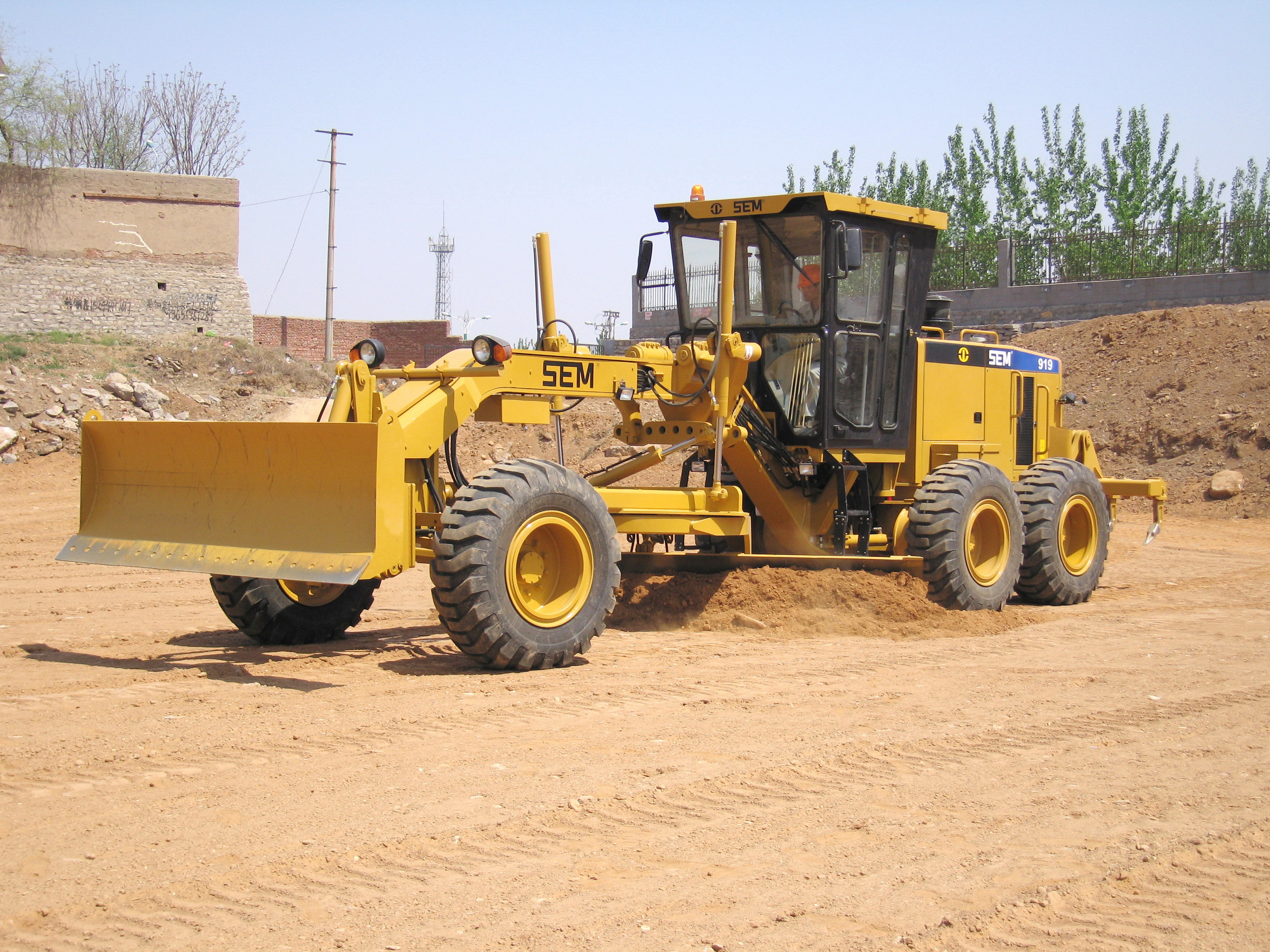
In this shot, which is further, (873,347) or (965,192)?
(965,192)

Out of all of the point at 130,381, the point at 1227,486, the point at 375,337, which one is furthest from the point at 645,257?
the point at 375,337

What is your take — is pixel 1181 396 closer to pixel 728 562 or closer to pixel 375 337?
pixel 728 562

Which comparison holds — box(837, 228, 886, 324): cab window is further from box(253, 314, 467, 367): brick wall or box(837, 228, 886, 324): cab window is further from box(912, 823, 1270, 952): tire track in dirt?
box(253, 314, 467, 367): brick wall

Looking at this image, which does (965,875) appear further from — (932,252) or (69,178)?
(69,178)

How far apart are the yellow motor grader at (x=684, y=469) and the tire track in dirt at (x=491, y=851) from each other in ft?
7.27

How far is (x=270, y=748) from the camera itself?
16.7 feet

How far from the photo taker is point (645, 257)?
950 centimetres

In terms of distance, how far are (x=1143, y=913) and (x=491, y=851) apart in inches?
79.2

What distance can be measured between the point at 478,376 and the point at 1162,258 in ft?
72.4

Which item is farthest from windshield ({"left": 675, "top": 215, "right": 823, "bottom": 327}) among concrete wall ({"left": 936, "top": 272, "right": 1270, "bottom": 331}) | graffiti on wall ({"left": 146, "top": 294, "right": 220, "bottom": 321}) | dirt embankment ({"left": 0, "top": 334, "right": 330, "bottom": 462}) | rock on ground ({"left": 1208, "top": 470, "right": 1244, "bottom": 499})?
graffiti on wall ({"left": 146, "top": 294, "right": 220, "bottom": 321})

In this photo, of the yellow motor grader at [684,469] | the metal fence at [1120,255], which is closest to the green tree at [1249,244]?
the metal fence at [1120,255]

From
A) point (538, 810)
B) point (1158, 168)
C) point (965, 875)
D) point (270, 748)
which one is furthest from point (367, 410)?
point (1158, 168)

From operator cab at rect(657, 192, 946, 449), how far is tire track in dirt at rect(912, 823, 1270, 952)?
558 centimetres

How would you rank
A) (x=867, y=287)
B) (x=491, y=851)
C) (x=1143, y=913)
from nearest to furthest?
(x=1143, y=913), (x=491, y=851), (x=867, y=287)
